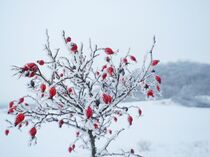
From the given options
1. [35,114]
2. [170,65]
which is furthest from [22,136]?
[170,65]

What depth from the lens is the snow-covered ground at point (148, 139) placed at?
754 cm

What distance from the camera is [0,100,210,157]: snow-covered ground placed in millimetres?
7535

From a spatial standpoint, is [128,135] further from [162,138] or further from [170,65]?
[170,65]

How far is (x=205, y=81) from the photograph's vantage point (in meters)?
24.6

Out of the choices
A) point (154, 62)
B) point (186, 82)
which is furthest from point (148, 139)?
point (186, 82)

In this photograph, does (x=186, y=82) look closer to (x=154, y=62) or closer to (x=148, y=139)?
(x=148, y=139)

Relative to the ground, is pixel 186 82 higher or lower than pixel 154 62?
higher

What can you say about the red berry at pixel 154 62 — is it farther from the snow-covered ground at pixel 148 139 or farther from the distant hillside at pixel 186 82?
the distant hillside at pixel 186 82

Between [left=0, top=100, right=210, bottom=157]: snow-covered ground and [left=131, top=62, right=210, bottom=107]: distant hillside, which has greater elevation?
[left=131, top=62, right=210, bottom=107]: distant hillside

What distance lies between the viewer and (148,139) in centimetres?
876

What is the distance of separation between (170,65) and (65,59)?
30.2 meters

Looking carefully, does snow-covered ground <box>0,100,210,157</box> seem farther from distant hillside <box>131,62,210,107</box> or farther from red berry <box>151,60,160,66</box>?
distant hillside <box>131,62,210,107</box>

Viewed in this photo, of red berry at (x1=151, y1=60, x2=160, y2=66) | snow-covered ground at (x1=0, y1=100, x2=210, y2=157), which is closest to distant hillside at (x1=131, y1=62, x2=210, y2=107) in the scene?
snow-covered ground at (x1=0, y1=100, x2=210, y2=157)

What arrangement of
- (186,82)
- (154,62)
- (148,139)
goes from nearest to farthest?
(154,62)
(148,139)
(186,82)
